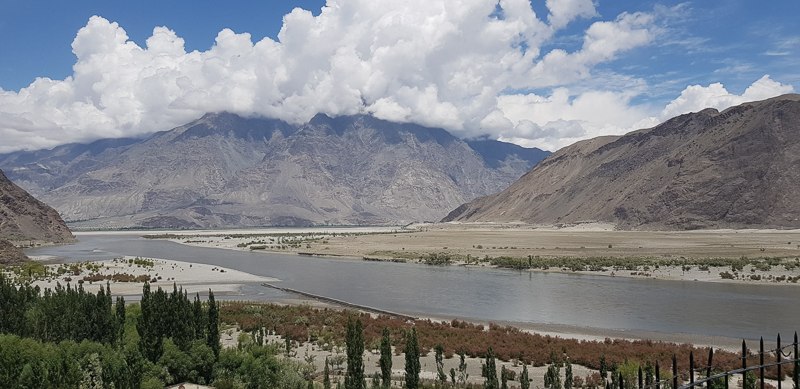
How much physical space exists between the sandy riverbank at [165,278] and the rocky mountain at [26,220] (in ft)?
251

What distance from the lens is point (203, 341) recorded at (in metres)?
17.0

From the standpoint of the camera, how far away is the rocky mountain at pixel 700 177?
105 meters

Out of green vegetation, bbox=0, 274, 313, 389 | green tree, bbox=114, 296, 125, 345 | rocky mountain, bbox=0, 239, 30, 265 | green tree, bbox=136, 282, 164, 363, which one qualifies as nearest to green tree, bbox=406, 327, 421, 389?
green vegetation, bbox=0, 274, 313, 389

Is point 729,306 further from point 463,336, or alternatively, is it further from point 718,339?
point 463,336

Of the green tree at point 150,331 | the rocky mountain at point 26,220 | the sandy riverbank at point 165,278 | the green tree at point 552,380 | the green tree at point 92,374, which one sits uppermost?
the rocky mountain at point 26,220

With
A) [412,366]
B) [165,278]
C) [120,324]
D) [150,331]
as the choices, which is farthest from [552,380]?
[165,278]

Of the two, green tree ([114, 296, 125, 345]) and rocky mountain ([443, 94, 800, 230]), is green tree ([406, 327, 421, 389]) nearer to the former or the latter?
green tree ([114, 296, 125, 345])

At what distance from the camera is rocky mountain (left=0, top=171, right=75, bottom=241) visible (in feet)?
388

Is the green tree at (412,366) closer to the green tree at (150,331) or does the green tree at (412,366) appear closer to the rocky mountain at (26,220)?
the green tree at (150,331)

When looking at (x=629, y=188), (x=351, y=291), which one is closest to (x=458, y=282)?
(x=351, y=291)

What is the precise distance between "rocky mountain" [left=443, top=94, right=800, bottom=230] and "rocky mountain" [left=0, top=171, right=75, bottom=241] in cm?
13484

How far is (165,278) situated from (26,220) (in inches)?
4017

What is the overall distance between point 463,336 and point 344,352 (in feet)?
17.9

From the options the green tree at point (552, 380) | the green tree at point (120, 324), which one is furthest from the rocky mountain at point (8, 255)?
the green tree at point (552, 380)
